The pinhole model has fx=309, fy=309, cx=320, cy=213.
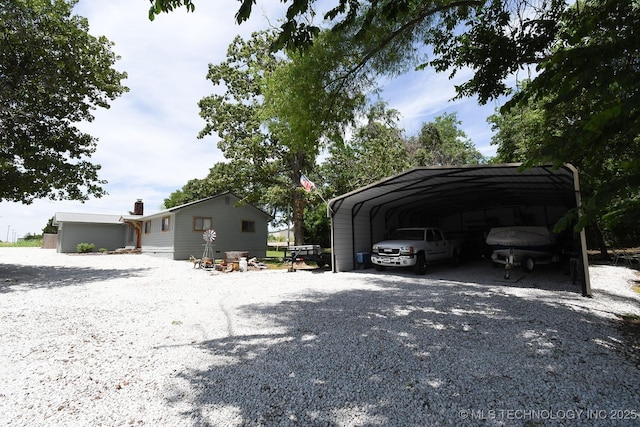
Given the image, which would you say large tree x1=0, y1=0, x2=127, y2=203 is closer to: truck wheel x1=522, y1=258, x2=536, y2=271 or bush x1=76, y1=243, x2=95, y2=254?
bush x1=76, y1=243, x2=95, y2=254

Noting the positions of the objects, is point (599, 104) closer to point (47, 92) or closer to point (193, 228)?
point (47, 92)

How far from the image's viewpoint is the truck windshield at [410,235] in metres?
13.1

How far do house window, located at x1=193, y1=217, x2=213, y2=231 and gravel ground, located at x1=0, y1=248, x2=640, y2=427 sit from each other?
1299 cm

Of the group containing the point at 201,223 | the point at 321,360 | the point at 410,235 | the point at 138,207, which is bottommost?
the point at 321,360

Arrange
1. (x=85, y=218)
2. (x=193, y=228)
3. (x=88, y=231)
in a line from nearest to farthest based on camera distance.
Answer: (x=193, y=228)
(x=85, y=218)
(x=88, y=231)

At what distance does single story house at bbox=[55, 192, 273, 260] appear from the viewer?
20219mm

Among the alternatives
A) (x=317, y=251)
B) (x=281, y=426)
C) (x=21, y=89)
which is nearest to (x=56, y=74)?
(x=21, y=89)

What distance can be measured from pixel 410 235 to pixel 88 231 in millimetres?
30236

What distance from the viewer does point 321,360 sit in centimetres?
401

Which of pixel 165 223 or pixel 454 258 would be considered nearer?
pixel 454 258

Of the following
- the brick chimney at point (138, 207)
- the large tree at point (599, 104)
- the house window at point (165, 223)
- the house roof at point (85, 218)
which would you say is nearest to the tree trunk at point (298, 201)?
the house window at point (165, 223)

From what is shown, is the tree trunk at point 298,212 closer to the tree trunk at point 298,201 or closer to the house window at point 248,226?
the tree trunk at point 298,201

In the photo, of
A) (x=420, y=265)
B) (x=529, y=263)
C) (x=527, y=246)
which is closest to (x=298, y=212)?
(x=420, y=265)

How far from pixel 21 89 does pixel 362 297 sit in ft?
50.5
